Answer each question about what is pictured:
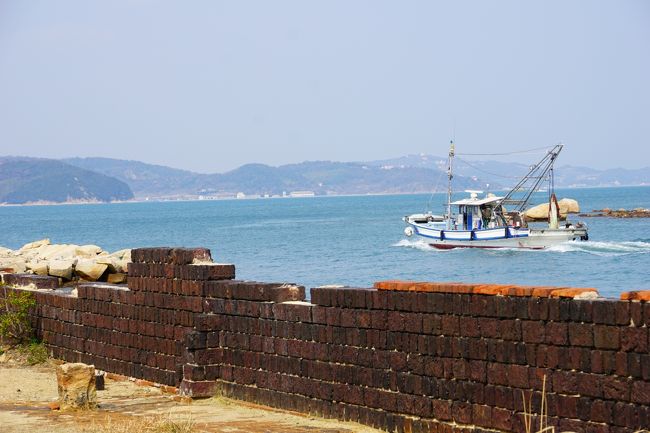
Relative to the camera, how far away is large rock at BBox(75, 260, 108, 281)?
22.0 meters

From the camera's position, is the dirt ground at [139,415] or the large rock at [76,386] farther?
the large rock at [76,386]

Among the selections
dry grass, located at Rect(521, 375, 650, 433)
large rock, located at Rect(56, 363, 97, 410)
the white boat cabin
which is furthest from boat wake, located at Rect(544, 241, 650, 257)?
dry grass, located at Rect(521, 375, 650, 433)

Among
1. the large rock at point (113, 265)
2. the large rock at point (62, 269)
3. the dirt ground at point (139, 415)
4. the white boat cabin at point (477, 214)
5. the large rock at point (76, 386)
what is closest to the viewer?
the dirt ground at point (139, 415)

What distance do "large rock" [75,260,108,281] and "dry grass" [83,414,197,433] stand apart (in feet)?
35.0

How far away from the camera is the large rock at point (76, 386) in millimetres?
12289

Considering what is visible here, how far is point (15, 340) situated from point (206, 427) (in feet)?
25.5

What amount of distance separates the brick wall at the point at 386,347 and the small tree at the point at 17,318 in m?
2.09

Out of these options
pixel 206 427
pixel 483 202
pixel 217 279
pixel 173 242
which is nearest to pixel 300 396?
pixel 206 427

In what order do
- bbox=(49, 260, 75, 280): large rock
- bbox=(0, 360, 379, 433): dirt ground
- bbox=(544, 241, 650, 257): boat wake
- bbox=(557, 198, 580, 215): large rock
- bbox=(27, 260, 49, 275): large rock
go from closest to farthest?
bbox=(0, 360, 379, 433): dirt ground < bbox=(49, 260, 75, 280): large rock < bbox=(27, 260, 49, 275): large rock < bbox=(544, 241, 650, 257): boat wake < bbox=(557, 198, 580, 215): large rock

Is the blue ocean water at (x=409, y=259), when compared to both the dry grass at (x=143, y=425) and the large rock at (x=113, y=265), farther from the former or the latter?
the dry grass at (x=143, y=425)

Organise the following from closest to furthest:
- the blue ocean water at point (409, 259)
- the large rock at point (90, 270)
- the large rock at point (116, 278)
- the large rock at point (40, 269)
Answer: the large rock at point (90, 270), the large rock at point (116, 278), the large rock at point (40, 269), the blue ocean water at point (409, 259)

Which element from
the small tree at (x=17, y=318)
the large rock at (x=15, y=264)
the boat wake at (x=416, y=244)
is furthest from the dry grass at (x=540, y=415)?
the boat wake at (x=416, y=244)

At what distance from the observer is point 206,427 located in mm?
11188

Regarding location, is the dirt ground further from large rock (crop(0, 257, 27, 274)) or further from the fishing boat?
the fishing boat
